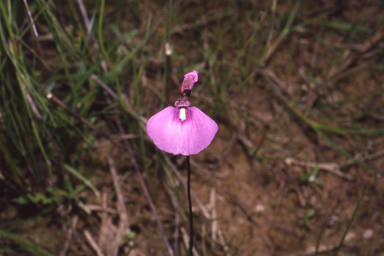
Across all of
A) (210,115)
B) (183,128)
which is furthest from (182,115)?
(210,115)

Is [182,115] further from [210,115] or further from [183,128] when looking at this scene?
[210,115]

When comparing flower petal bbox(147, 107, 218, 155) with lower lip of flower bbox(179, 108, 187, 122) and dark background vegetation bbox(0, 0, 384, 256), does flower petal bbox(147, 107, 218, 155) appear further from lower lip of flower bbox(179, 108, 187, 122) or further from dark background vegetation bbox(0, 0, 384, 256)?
dark background vegetation bbox(0, 0, 384, 256)

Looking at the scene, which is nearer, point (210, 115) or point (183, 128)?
point (183, 128)

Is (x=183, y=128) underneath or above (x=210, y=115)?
underneath

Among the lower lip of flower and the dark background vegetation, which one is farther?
the dark background vegetation

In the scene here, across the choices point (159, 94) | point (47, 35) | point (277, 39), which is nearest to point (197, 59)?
point (159, 94)

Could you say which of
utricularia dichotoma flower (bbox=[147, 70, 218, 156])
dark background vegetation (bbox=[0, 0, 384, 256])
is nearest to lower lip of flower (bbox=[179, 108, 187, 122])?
utricularia dichotoma flower (bbox=[147, 70, 218, 156])

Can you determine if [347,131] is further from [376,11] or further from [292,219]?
[376,11]
